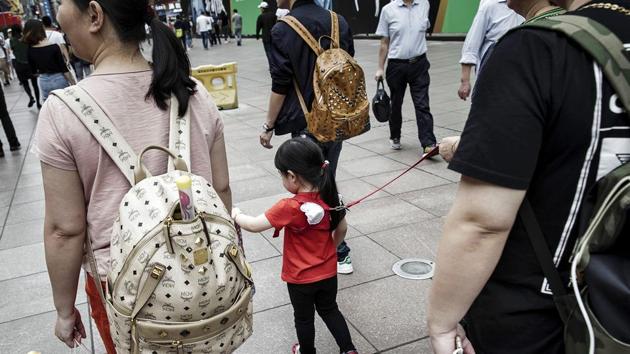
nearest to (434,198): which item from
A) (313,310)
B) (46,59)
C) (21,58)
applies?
(313,310)

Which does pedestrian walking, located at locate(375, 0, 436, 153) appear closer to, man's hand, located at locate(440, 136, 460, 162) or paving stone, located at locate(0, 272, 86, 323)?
paving stone, located at locate(0, 272, 86, 323)

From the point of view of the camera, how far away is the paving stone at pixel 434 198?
16.3 ft

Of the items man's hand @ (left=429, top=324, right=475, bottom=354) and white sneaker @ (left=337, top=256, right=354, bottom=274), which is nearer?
man's hand @ (left=429, top=324, right=475, bottom=354)

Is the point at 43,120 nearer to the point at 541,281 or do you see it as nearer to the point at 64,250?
the point at 64,250

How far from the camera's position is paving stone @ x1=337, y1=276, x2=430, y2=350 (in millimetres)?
3193

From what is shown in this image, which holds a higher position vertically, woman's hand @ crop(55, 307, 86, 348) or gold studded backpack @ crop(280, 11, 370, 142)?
gold studded backpack @ crop(280, 11, 370, 142)

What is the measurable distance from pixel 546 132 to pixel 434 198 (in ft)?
13.3

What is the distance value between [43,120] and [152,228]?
567mm

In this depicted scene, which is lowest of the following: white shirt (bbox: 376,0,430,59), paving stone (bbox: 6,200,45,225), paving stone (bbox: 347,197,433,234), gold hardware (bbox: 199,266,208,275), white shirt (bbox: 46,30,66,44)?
paving stone (bbox: 6,200,45,225)

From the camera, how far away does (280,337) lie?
3.26 metres

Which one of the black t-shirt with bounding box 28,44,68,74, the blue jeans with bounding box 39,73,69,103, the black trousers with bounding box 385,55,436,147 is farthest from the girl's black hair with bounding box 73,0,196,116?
the blue jeans with bounding box 39,73,69,103

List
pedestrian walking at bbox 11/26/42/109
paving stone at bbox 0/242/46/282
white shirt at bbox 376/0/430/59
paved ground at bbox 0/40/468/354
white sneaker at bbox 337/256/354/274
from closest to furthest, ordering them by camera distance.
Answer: paved ground at bbox 0/40/468/354 < white sneaker at bbox 337/256/354/274 < paving stone at bbox 0/242/46/282 < white shirt at bbox 376/0/430/59 < pedestrian walking at bbox 11/26/42/109

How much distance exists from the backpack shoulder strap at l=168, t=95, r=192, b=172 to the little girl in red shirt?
35.1 inches

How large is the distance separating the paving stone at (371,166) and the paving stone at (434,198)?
2.74 ft
